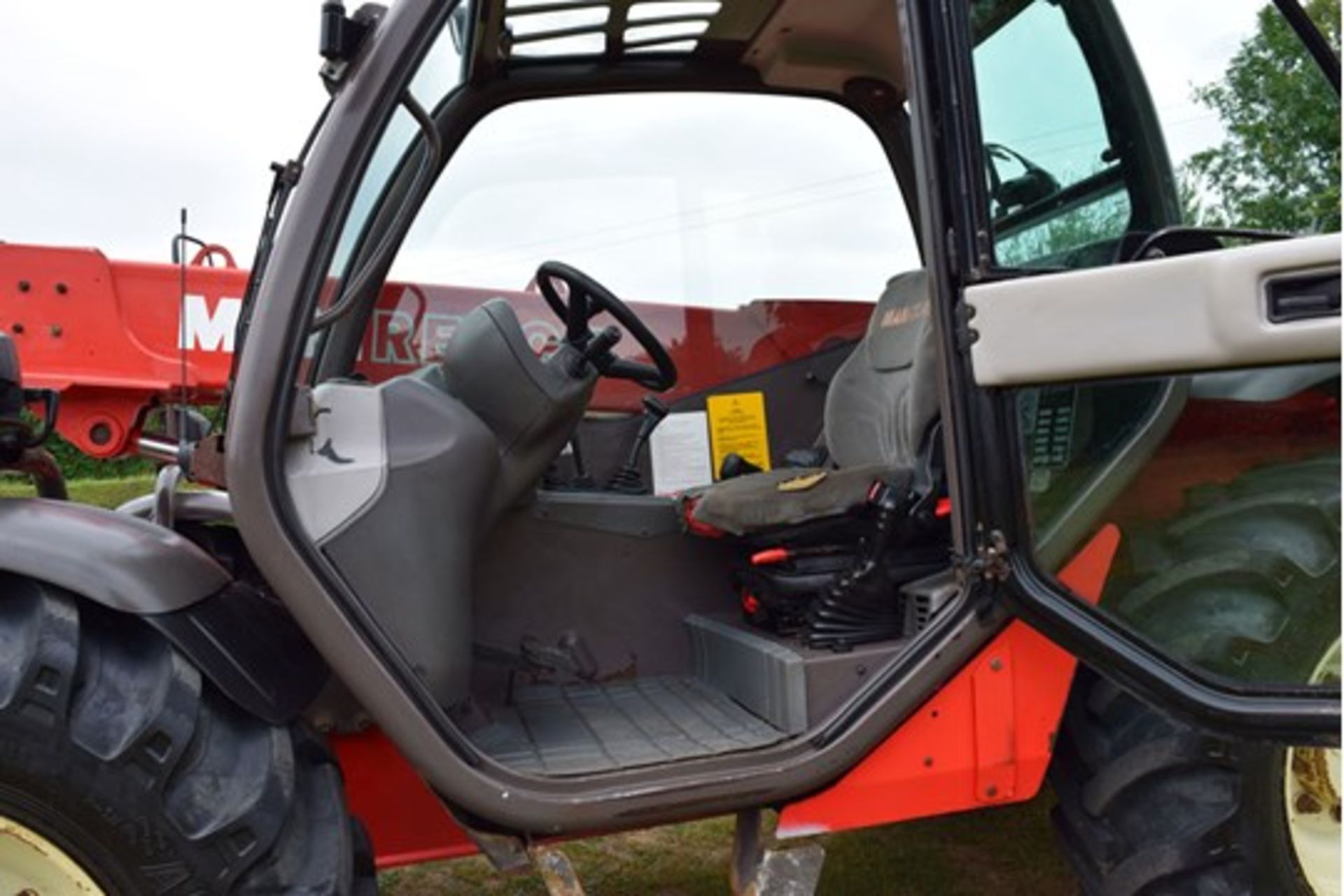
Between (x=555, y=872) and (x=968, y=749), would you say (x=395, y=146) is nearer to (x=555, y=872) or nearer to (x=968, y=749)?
(x=555, y=872)

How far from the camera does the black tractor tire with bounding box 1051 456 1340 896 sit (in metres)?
1.75

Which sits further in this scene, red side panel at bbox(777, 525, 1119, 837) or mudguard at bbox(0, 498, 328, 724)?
red side panel at bbox(777, 525, 1119, 837)

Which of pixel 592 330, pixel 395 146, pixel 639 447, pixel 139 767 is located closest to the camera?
pixel 139 767

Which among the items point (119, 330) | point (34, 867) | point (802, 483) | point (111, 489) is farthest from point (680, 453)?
point (111, 489)

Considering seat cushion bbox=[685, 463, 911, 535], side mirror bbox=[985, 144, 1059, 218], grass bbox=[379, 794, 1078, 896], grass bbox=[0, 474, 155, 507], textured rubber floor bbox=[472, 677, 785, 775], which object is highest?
side mirror bbox=[985, 144, 1059, 218]

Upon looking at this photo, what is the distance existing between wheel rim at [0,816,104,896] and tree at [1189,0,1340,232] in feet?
7.53

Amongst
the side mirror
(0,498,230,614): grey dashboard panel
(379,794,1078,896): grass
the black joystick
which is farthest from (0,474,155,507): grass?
the side mirror

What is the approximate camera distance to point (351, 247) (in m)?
2.46

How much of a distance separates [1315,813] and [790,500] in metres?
1.16

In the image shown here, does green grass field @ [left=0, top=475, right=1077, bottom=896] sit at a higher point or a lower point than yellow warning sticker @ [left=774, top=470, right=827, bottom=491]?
lower

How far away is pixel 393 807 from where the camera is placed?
2.23 metres

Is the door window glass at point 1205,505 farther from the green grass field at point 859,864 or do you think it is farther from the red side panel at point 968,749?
the green grass field at point 859,864

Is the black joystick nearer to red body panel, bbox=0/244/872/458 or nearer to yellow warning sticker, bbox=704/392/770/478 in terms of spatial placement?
yellow warning sticker, bbox=704/392/770/478

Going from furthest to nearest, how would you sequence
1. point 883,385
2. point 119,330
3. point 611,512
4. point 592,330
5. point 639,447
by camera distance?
point 119,330 < point 639,447 < point 883,385 < point 611,512 < point 592,330
